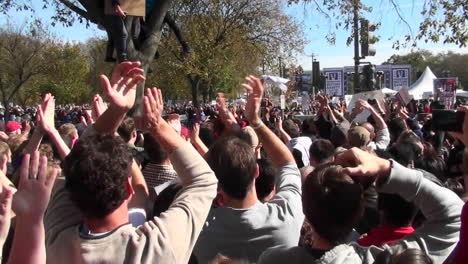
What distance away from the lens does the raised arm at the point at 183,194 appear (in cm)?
229

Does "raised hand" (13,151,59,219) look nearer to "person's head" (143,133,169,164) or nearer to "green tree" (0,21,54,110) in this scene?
"person's head" (143,133,169,164)

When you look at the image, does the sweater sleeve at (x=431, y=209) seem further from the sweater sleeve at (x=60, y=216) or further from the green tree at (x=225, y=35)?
the green tree at (x=225, y=35)

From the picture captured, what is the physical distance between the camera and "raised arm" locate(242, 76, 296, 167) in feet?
10.6

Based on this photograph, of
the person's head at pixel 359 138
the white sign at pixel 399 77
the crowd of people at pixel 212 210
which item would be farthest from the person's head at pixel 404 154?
the white sign at pixel 399 77

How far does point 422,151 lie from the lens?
622 centimetres

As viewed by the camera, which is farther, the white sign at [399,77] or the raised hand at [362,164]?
the white sign at [399,77]

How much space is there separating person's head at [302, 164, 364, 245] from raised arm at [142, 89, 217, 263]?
441 millimetres

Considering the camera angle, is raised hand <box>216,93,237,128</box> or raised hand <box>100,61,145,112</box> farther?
raised hand <box>216,93,237,128</box>

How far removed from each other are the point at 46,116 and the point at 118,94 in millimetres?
838

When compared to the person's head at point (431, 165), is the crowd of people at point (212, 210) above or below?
above

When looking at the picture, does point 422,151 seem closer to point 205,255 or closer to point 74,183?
point 205,255

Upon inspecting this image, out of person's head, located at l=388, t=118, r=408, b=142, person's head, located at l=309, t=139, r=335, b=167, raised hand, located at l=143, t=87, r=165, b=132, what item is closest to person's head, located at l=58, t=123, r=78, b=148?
person's head, located at l=309, t=139, r=335, b=167

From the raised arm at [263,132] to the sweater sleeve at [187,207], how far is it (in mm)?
800

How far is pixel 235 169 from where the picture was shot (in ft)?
9.61
